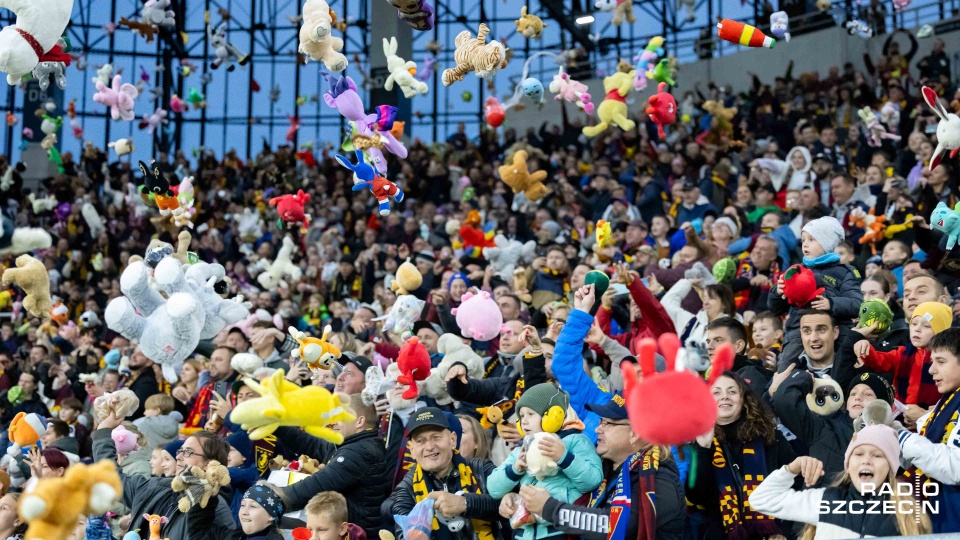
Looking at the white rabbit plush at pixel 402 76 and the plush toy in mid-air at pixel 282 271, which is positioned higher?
the white rabbit plush at pixel 402 76

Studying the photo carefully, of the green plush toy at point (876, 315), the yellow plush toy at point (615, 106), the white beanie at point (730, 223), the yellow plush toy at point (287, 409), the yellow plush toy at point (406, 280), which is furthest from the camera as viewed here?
the yellow plush toy at point (615, 106)

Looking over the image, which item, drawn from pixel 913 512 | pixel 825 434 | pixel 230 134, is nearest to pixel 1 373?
pixel 825 434

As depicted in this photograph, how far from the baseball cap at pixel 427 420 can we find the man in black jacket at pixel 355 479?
0.97ft

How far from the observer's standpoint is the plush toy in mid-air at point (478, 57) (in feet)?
18.8

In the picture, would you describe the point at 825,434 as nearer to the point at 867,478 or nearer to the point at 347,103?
the point at 867,478

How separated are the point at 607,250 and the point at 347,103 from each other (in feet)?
11.5

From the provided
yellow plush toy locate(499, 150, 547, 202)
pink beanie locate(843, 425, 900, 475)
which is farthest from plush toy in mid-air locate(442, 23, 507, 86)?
yellow plush toy locate(499, 150, 547, 202)

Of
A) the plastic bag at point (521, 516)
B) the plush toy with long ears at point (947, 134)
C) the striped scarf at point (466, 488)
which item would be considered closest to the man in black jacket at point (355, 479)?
the striped scarf at point (466, 488)

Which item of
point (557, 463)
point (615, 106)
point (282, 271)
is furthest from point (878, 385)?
point (282, 271)

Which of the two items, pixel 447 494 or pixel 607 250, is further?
pixel 607 250

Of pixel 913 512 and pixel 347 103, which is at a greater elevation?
pixel 347 103

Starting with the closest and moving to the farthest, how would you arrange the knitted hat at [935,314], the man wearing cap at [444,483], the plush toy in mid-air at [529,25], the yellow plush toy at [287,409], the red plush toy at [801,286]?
the yellow plush toy at [287,409] < the man wearing cap at [444,483] < the knitted hat at [935,314] < the red plush toy at [801,286] < the plush toy in mid-air at [529,25]

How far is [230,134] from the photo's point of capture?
26156mm

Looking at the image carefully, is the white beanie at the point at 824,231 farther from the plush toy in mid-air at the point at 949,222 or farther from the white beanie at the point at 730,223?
the white beanie at the point at 730,223
